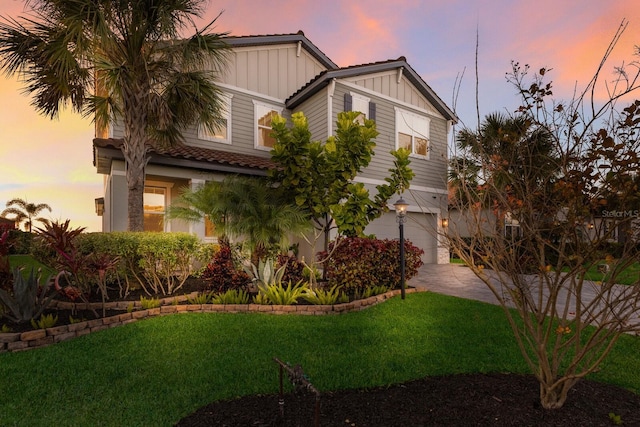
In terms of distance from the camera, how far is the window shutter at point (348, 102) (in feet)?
40.9

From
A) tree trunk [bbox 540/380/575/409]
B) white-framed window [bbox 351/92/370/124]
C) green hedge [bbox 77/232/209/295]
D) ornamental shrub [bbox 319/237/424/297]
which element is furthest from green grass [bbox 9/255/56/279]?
white-framed window [bbox 351/92/370/124]

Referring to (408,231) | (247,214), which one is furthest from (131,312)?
(408,231)

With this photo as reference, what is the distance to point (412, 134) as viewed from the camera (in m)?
14.5

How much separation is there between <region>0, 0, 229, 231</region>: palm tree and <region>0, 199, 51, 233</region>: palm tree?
26.4 m

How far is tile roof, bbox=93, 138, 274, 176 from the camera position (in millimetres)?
9086

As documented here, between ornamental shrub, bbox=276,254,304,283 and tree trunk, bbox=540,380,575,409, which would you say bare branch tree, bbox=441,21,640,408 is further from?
ornamental shrub, bbox=276,254,304,283

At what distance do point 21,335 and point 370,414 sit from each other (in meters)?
4.77

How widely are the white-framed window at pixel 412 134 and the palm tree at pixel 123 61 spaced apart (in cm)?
794

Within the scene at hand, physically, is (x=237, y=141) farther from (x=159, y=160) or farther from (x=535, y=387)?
(x=535, y=387)

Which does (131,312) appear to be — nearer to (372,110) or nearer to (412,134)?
(372,110)

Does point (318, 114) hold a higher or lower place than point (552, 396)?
higher

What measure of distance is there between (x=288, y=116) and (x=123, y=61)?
7.03 m

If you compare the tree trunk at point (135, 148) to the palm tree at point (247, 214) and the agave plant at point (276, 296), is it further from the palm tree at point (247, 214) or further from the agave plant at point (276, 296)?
the agave plant at point (276, 296)

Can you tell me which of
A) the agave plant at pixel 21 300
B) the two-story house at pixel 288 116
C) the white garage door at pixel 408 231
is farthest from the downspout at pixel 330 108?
the agave plant at pixel 21 300
